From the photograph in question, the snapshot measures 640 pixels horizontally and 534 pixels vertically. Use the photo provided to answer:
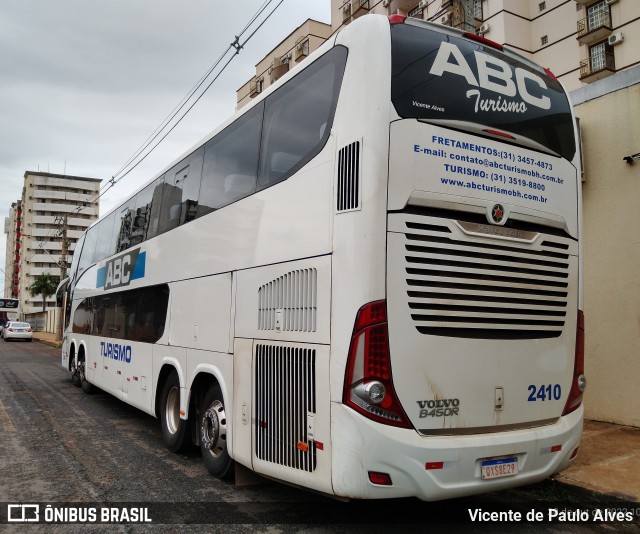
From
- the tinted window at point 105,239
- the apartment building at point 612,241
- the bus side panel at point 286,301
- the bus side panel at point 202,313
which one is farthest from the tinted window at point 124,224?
the apartment building at point 612,241

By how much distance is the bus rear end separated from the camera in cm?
374

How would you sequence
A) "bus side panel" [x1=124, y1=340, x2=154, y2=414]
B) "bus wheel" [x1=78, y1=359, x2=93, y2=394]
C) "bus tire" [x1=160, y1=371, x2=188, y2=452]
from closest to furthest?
"bus tire" [x1=160, y1=371, x2=188, y2=452] < "bus side panel" [x1=124, y1=340, x2=154, y2=414] < "bus wheel" [x1=78, y1=359, x2=93, y2=394]

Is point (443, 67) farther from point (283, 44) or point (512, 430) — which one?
point (283, 44)

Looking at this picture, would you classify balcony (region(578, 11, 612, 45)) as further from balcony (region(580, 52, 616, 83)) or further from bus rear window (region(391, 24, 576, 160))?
bus rear window (region(391, 24, 576, 160))

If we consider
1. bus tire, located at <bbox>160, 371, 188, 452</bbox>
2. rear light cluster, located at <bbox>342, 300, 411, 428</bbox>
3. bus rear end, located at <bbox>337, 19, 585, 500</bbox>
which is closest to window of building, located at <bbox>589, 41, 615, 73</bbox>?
bus rear end, located at <bbox>337, 19, 585, 500</bbox>

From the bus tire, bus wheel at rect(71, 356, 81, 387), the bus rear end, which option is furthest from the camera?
bus wheel at rect(71, 356, 81, 387)

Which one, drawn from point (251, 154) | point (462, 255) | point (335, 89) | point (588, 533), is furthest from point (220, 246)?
point (588, 533)

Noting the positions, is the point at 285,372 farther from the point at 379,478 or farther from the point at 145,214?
the point at 145,214

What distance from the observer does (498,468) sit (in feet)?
13.1

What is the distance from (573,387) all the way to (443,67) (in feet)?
9.59

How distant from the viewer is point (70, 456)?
6.49 meters

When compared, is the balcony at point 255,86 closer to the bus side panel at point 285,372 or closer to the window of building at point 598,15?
the window of building at point 598,15

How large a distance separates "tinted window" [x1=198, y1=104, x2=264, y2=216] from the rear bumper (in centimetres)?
265

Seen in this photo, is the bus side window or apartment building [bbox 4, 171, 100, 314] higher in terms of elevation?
apartment building [bbox 4, 171, 100, 314]
